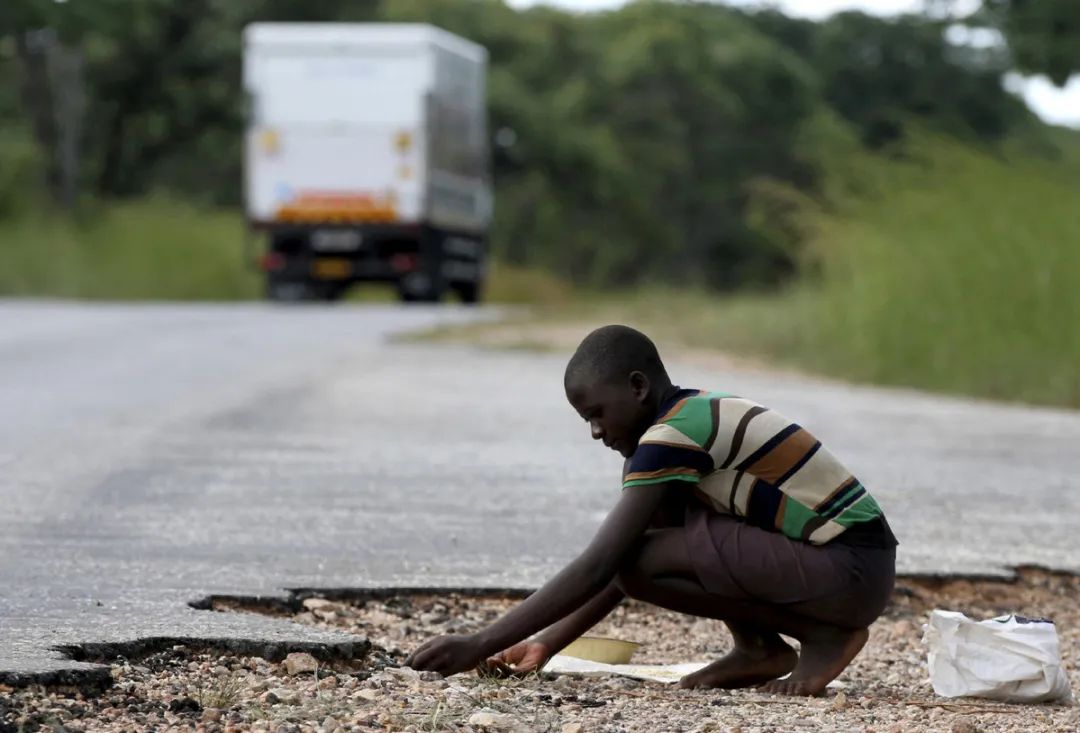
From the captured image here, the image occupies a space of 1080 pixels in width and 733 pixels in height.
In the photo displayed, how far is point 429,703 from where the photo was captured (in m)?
4.06

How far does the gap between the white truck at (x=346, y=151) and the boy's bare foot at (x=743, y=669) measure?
21.9 m

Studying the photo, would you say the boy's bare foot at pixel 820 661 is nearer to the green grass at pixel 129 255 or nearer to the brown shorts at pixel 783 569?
the brown shorts at pixel 783 569

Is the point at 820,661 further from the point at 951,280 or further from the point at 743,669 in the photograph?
the point at 951,280

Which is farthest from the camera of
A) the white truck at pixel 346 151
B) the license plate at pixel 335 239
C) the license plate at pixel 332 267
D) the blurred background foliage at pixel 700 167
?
the license plate at pixel 332 267

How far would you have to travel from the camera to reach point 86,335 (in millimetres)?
16312

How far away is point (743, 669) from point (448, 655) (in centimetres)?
72

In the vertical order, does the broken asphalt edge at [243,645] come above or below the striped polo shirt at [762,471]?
below

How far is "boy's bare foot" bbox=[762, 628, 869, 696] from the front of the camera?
446 cm

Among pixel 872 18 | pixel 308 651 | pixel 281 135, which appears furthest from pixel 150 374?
pixel 872 18

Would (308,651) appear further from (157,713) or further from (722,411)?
(722,411)

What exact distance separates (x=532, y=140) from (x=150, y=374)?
29.0 metres

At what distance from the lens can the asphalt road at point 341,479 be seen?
18.4ft

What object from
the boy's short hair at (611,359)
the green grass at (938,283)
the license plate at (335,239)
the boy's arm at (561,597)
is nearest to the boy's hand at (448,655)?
the boy's arm at (561,597)

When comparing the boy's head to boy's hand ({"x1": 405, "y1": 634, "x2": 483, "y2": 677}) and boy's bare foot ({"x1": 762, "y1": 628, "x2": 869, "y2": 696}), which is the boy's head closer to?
boy's hand ({"x1": 405, "y1": 634, "x2": 483, "y2": 677})
